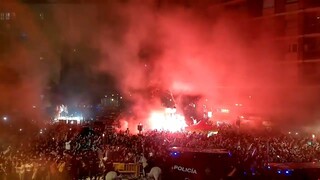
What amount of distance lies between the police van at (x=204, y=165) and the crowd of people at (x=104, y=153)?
1.10 feet

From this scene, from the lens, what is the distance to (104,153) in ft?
35.2

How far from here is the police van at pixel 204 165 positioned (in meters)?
8.74

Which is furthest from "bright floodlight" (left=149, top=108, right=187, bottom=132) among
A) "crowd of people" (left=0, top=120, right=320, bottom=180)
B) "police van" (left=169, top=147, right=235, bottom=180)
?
"police van" (left=169, top=147, right=235, bottom=180)

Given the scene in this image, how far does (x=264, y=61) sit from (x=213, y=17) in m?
3.93

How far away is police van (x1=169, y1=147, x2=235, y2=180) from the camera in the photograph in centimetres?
874

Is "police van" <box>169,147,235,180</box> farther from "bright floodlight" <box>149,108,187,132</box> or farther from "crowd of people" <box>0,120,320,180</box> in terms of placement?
"bright floodlight" <box>149,108,187,132</box>

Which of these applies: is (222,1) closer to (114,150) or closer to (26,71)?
(26,71)

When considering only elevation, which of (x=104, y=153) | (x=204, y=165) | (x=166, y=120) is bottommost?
(x=204, y=165)

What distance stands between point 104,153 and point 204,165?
3061 mm

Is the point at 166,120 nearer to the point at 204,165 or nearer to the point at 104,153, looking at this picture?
the point at 104,153

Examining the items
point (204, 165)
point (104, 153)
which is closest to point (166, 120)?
point (104, 153)

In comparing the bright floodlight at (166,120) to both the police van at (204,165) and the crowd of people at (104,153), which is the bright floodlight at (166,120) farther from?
the police van at (204,165)

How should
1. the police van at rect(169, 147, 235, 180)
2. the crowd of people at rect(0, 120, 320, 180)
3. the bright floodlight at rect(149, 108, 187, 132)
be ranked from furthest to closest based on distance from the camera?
the bright floodlight at rect(149, 108, 187, 132), the crowd of people at rect(0, 120, 320, 180), the police van at rect(169, 147, 235, 180)

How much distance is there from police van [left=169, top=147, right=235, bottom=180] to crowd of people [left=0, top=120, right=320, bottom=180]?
0.33 meters
